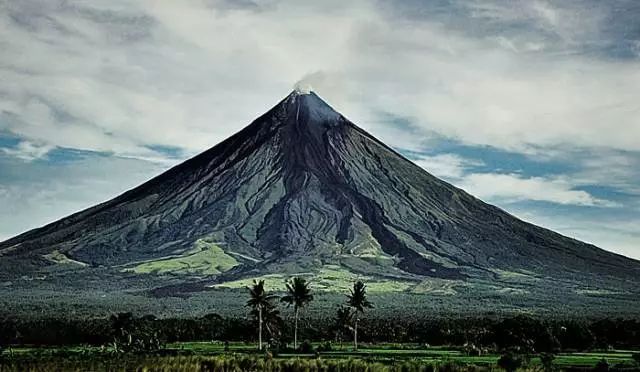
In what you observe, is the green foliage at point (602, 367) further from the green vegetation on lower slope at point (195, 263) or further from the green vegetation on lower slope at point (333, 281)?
the green vegetation on lower slope at point (195, 263)

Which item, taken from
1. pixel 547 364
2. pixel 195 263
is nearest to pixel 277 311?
pixel 547 364

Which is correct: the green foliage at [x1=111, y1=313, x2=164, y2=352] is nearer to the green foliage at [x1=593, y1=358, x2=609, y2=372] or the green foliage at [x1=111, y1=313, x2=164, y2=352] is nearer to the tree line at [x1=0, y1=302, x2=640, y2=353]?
the tree line at [x1=0, y1=302, x2=640, y2=353]

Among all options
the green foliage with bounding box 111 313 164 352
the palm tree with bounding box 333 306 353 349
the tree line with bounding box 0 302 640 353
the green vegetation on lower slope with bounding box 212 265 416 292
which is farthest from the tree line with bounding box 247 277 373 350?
the green vegetation on lower slope with bounding box 212 265 416 292

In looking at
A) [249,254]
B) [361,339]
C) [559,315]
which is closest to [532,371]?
[361,339]

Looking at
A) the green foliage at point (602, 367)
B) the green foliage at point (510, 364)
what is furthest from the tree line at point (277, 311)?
the green foliage at point (510, 364)

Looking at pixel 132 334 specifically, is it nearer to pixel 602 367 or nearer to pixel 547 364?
pixel 547 364
